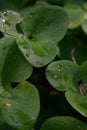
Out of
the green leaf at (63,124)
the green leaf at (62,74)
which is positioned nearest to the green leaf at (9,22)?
the green leaf at (62,74)

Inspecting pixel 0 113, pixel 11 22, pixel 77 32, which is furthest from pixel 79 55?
pixel 0 113

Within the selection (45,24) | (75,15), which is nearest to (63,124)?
(45,24)

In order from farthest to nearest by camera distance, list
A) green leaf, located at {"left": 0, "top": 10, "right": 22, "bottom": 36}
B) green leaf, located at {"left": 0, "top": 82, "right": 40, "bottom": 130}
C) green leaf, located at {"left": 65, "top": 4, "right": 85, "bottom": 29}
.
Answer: green leaf, located at {"left": 65, "top": 4, "right": 85, "bottom": 29} < green leaf, located at {"left": 0, "top": 10, "right": 22, "bottom": 36} < green leaf, located at {"left": 0, "top": 82, "right": 40, "bottom": 130}

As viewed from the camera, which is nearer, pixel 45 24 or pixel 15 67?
pixel 15 67

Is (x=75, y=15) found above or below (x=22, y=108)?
below

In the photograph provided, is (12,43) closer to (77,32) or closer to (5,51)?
(5,51)

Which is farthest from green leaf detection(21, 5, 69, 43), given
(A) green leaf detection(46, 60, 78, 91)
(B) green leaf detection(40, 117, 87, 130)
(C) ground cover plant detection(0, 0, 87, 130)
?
(B) green leaf detection(40, 117, 87, 130)

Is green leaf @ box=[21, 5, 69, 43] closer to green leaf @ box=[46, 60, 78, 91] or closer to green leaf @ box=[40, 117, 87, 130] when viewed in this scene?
green leaf @ box=[46, 60, 78, 91]

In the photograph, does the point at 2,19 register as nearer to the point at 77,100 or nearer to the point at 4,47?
the point at 4,47
